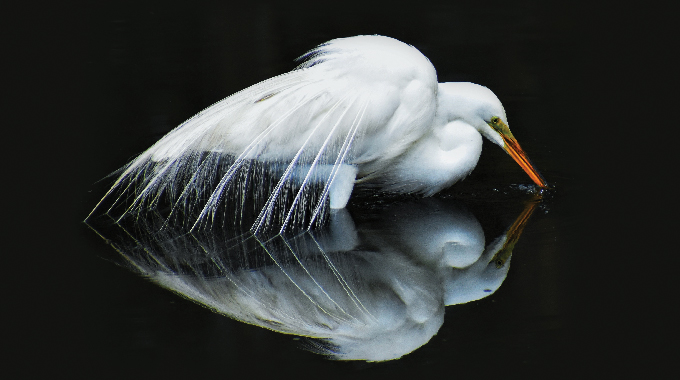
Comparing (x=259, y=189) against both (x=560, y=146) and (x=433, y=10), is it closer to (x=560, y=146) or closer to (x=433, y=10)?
(x=560, y=146)

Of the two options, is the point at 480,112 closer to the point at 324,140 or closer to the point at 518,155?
the point at 518,155

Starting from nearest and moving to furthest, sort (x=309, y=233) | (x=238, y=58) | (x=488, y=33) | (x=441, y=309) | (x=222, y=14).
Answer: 1. (x=441, y=309)
2. (x=309, y=233)
3. (x=238, y=58)
4. (x=488, y=33)
5. (x=222, y=14)

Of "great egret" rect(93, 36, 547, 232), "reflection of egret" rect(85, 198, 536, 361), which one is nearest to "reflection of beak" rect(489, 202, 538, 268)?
"reflection of egret" rect(85, 198, 536, 361)

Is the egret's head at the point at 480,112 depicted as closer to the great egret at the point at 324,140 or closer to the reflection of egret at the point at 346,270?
the great egret at the point at 324,140

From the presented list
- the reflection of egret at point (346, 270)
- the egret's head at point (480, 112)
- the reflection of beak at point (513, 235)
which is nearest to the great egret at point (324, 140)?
the egret's head at point (480, 112)

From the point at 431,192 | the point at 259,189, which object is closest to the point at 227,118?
the point at 259,189

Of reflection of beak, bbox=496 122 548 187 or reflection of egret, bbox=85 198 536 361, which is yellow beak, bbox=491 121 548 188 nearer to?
reflection of beak, bbox=496 122 548 187

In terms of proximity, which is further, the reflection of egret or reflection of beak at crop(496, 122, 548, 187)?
reflection of beak at crop(496, 122, 548, 187)

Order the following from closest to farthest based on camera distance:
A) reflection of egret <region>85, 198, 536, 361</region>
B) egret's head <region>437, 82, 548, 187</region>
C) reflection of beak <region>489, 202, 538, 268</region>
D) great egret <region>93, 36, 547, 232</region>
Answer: reflection of egret <region>85, 198, 536, 361</region>, reflection of beak <region>489, 202, 538, 268</region>, great egret <region>93, 36, 547, 232</region>, egret's head <region>437, 82, 548, 187</region>
